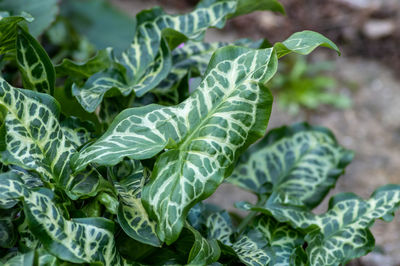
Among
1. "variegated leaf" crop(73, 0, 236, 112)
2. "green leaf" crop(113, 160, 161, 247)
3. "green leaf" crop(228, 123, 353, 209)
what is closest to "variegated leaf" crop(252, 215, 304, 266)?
"green leaf" crop(228, 123, 353, 209)

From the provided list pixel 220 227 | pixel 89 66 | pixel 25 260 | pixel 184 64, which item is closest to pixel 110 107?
pixel 89 66

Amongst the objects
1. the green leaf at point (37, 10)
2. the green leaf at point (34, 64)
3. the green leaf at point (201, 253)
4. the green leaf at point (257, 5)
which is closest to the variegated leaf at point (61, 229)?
the green leaf at point (201, 253)

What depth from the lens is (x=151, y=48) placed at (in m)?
1.09

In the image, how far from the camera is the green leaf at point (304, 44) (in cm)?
73

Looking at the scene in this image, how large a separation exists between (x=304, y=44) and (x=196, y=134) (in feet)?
0.70

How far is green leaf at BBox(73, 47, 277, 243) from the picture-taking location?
729 millimetres

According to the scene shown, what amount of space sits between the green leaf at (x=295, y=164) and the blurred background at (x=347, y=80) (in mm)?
970

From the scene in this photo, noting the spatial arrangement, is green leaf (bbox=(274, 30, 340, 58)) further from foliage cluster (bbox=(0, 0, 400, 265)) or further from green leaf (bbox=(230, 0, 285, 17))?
green leaf (bbox=(230, 0, 285, 17))

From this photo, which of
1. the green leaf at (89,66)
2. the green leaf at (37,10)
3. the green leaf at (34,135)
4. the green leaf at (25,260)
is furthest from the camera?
the green leaf at (37,10)

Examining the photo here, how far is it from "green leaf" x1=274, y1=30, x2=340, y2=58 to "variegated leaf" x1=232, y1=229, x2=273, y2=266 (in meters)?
0.34

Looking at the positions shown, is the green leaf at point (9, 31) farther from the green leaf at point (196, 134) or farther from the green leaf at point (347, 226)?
the green leaf at point (347, 226)

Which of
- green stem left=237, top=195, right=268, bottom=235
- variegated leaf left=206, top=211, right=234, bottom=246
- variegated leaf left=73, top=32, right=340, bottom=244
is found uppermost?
variegated leaf left=73, top=32, right=340, bottom=244

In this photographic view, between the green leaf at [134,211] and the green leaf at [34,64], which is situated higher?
the green leaf at [34,64]

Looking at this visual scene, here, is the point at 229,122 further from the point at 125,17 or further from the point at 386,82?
the point at 386,82
